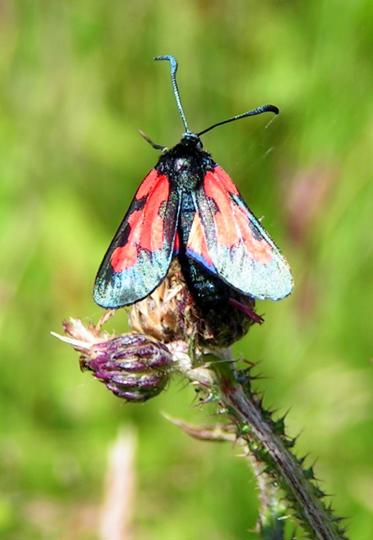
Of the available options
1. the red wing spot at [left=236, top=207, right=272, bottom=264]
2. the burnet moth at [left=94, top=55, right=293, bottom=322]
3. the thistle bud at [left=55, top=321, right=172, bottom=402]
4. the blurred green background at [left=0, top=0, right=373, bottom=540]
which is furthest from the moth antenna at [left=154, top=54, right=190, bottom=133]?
the blurred green background at [left=0, top=0, right=373, bottom=540]

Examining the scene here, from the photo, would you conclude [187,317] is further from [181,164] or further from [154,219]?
[181,164]

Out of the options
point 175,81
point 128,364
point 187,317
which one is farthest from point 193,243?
point 175,81

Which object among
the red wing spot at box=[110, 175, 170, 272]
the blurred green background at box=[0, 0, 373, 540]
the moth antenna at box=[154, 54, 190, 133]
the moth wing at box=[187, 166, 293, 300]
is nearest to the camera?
the moth wing at box=[187, 166, 293, 300]

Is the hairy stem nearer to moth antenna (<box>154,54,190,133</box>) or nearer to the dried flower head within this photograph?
the dried flower head

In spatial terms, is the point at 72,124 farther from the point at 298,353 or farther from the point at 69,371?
the point at 298,353

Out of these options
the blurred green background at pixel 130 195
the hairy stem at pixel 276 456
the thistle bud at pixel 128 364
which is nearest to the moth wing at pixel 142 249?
the thistle bud at pixel 128 364

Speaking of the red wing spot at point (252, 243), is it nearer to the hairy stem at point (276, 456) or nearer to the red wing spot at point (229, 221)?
the red wing spot at point (229, 221)

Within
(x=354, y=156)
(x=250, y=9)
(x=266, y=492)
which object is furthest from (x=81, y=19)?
(x=266, y=492)
